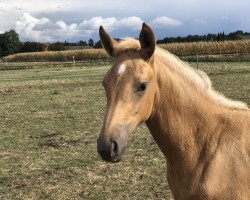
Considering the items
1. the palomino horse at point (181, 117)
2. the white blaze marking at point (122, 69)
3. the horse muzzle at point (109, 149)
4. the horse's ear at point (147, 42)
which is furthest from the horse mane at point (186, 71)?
the horse muzzle at point (109, 149)

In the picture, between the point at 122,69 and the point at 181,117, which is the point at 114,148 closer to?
the point at 122,69

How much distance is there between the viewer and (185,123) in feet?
12.2

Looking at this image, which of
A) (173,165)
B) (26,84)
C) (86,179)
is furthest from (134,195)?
(26,84)

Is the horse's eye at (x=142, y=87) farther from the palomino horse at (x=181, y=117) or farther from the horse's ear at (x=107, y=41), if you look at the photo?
the horse's ear at (x=107, y=41)

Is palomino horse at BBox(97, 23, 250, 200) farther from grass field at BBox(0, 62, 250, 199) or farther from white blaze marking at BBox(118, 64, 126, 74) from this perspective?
grass field at BBox(0, 62, 250, 199)

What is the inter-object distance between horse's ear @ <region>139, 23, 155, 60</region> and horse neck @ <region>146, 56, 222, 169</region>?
19 cm

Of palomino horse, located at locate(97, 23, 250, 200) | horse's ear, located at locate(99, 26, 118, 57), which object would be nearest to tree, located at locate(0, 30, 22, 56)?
horse's ear, located at locate(99, 26, 118, 57)

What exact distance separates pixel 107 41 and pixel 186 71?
849 mm

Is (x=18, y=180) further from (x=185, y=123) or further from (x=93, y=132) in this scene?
(x=185, y=123)

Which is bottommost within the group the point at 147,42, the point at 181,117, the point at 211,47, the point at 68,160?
the point at 68,160

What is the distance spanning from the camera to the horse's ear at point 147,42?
3303 mm

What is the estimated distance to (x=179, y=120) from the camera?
12.1 feet

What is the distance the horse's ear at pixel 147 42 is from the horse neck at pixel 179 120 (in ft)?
0.64

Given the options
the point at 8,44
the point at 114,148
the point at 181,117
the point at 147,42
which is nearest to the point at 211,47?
the point at 181,117
